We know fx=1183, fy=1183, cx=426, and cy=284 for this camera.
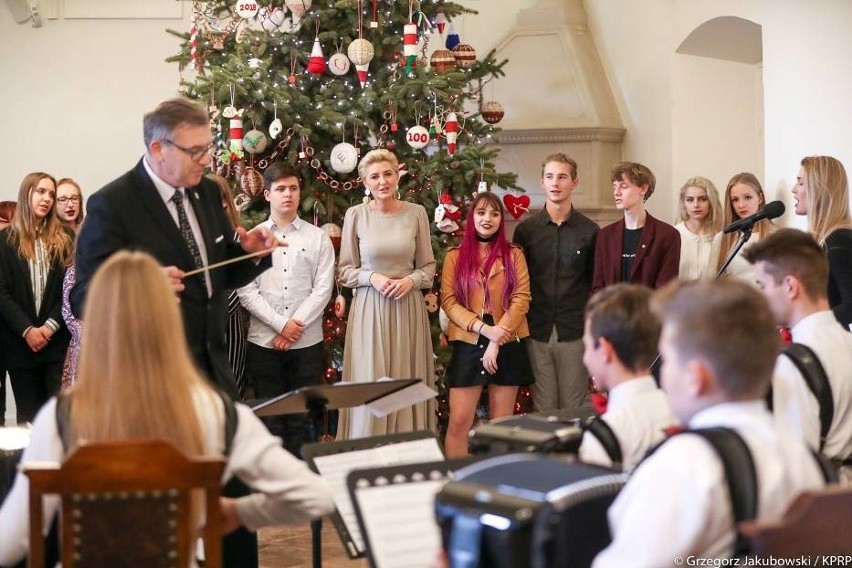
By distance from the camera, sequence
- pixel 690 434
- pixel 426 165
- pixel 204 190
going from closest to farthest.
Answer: pixel 690 434 → pixel 204 190 → pixel 426 165

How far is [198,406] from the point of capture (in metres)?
2.35

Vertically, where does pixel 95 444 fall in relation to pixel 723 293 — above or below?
below

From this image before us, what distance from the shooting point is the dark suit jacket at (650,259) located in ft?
18.2

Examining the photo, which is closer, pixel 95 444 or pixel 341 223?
pixel 95 444

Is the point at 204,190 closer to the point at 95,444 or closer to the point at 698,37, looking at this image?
the point at 95,444

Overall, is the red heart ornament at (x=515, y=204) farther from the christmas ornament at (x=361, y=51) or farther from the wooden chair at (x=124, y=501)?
A: the wooden chair at (x=124, y=501)

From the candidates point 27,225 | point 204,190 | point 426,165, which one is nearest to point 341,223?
point 426,165

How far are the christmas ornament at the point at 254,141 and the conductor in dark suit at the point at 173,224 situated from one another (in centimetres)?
284

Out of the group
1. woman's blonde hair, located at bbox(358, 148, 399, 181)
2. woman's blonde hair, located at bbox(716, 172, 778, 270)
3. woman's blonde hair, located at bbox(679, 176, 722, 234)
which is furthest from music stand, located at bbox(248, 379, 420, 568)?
woman's blonde hair, located at bbox(679, 176, 722, 234)

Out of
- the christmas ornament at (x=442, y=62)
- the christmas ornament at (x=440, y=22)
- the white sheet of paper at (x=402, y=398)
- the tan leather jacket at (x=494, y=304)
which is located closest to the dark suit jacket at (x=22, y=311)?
the tan leather jacket at (x=494, y=304)

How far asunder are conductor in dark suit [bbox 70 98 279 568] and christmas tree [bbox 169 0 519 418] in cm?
276

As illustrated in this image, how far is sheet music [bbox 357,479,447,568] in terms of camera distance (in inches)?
98.3

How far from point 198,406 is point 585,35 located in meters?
6.99

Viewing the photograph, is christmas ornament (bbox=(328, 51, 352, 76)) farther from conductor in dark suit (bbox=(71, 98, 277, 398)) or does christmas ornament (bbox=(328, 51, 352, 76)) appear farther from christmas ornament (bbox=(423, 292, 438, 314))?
conductor in dark suit (bbox=(71, 98, 277, 398))
